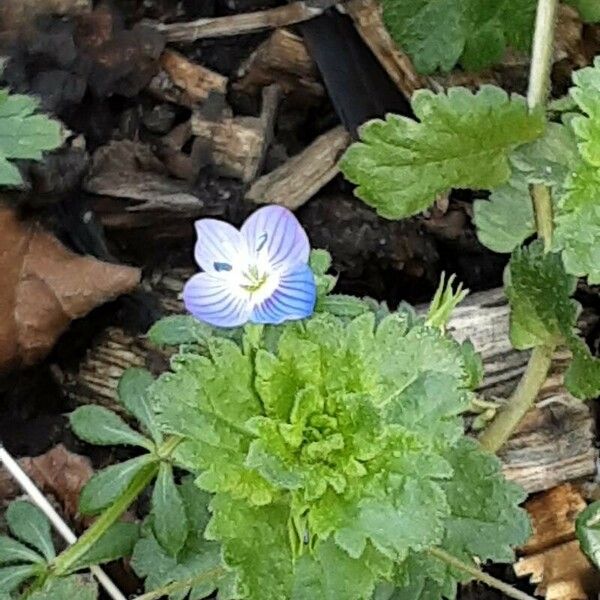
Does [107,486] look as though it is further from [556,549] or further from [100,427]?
[556,549]

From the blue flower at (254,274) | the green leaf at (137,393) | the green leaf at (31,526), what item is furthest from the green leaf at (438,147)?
the green leaf at (31,526)

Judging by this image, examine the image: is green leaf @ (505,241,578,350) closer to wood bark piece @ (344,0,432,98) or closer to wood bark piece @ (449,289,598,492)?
→ wood bark piece @ (449,289,598,492)

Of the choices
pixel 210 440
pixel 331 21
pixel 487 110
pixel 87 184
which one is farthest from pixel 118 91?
pixel 210 440

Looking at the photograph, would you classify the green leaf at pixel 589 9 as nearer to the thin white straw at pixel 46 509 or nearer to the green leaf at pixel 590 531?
the green leaf at pixel 590 531

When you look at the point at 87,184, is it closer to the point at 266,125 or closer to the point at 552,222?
the point at 266,125

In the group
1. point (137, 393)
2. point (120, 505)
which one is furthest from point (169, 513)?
point (137, 393)

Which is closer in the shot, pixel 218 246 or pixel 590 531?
pixel 218 246

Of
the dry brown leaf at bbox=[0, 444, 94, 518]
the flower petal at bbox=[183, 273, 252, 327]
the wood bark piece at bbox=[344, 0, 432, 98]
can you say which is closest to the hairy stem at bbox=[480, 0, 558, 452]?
the wood bark piece at bbox=[344, 0, 432, 98]
